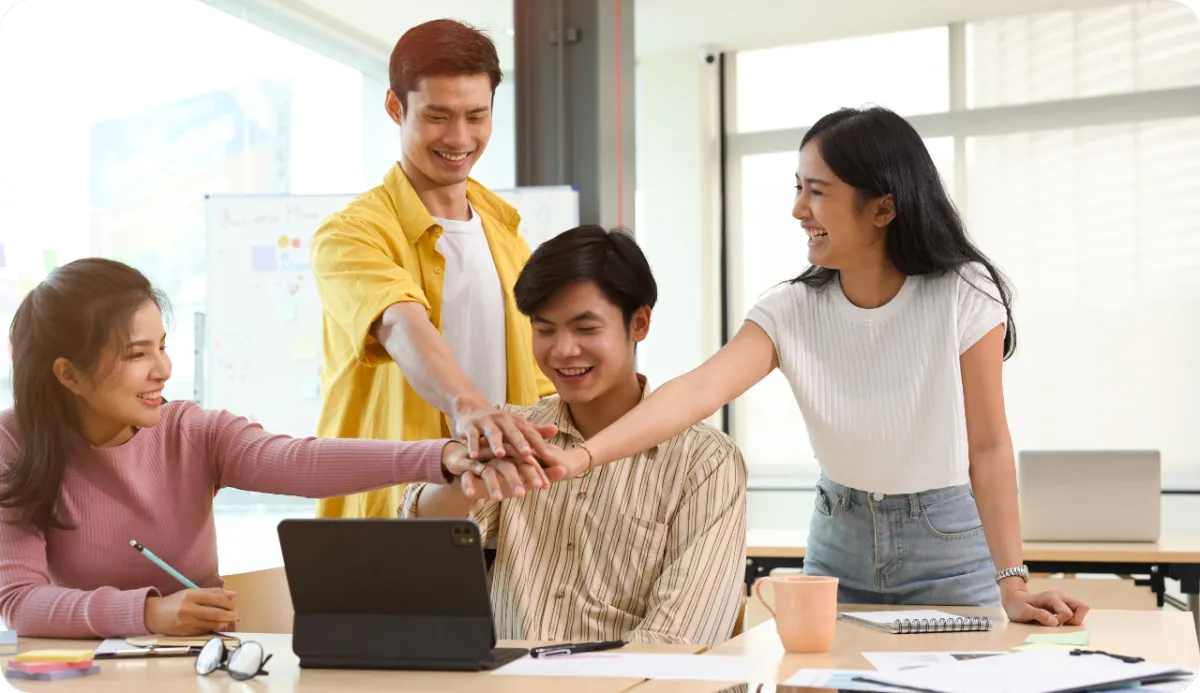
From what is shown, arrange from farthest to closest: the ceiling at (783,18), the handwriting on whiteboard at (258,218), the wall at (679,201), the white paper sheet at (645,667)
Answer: the wall at (679,201) → the ceiling at (783,18) → the handwriting on whiteboard at (258,218) → the white paper sheet at (645,667)

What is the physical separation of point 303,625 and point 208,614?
0.98 ft

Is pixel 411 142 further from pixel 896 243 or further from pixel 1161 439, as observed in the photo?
pixel 1161 439

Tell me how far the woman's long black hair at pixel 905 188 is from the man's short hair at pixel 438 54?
0.74 meters

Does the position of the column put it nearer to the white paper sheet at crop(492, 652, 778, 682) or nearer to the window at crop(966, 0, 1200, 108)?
the white paper sheet at crop(492, 652, 778, 682)

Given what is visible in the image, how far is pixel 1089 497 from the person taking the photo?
3.88m

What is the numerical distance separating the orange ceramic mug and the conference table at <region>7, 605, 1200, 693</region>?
0.06 feet

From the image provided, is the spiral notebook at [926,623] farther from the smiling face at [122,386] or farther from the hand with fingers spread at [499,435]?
the smiling face at [122,386]

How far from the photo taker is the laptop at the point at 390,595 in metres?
1.39

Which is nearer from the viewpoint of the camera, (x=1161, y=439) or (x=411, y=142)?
(x=411, y=142)

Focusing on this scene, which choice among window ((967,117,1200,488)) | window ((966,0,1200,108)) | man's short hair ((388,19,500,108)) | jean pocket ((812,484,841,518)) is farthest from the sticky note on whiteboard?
window ((966,0,1200,108))

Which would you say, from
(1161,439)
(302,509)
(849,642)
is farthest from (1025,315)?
(849,642)

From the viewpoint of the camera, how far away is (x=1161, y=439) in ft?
21.1

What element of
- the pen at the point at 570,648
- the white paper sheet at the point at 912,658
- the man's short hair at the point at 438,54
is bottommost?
the pen at the point at 570,648

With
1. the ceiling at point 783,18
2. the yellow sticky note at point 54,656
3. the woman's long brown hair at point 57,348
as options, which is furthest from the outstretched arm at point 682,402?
the ceiling at point 783,18
